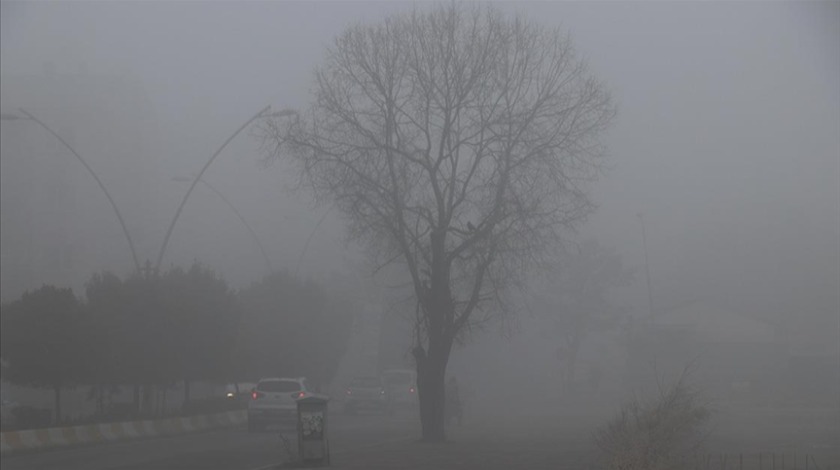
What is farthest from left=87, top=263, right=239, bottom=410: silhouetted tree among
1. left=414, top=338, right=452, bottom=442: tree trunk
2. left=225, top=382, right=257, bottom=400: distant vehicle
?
left=414, top=338, right=452, bottom=442: tree trunk

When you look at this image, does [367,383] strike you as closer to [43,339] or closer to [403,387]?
[403,387]

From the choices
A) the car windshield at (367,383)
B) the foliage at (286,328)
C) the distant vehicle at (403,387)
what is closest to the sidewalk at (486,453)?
the car windshield at (367,383)

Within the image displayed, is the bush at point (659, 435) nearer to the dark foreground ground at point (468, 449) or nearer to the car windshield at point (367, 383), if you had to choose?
the dark foreground ground at point (468, 449)

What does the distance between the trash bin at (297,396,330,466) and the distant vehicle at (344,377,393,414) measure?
33658mm

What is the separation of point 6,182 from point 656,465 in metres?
76.6

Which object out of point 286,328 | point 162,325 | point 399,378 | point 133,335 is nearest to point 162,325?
point 162,325

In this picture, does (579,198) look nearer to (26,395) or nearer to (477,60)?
(477,60)

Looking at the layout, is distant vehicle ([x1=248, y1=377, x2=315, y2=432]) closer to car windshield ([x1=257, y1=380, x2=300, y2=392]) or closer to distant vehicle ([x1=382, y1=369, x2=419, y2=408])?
car windshield ([x1=257, y1=380, x2=300, y2=392])

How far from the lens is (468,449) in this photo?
31625mm

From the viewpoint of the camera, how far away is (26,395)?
6788cm

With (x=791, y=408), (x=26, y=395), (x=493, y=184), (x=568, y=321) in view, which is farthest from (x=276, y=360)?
(x=493, y=184)

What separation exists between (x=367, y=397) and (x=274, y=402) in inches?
656

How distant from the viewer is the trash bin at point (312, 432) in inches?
989

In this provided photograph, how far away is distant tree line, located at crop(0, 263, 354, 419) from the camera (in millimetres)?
44719
